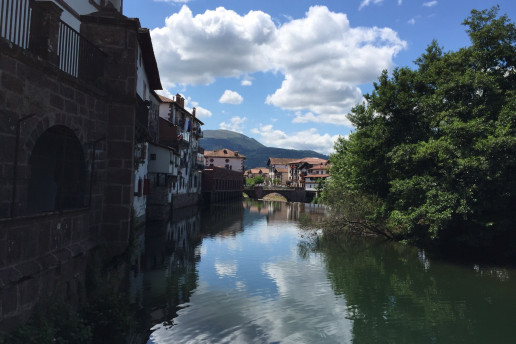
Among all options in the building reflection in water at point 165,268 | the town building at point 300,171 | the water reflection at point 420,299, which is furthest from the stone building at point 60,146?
the town building at point 300,171

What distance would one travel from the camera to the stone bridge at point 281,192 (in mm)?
107812

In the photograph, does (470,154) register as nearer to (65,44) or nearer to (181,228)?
(65,44)

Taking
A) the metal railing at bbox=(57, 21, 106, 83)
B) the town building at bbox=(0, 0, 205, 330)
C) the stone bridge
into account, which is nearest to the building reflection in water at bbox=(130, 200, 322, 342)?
the town building at bbox=(0, 0, 205, 330)

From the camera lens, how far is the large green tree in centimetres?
2094

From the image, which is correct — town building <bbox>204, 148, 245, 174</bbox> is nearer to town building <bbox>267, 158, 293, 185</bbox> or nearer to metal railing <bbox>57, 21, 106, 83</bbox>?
town building <bbox>267, 158, 293, 185</bbox>

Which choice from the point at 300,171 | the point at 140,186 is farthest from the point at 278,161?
the point at 140,186

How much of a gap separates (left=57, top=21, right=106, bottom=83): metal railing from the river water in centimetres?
756

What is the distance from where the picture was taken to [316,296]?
16.2 m

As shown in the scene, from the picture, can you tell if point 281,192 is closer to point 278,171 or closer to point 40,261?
point 278,171

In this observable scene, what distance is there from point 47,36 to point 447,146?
20.5m

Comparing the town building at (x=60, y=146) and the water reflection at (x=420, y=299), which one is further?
the water reflection at (x=420, y=299)

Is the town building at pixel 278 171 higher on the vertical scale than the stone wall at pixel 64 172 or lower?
higher

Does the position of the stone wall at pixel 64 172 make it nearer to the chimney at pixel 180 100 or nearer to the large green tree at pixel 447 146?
the large green tree at pixel 447 146

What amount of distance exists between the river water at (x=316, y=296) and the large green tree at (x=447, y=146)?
2741 millimetres
